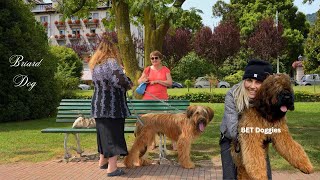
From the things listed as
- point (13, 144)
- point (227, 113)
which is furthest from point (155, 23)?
point (227, 113)

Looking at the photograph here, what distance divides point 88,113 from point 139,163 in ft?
6.07

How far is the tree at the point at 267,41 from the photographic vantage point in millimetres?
51312

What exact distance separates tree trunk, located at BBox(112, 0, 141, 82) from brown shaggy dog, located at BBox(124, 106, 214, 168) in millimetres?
4504

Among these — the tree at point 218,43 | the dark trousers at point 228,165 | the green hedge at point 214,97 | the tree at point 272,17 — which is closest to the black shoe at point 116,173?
the dark trousers at point 228,165

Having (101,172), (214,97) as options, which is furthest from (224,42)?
(101,172)

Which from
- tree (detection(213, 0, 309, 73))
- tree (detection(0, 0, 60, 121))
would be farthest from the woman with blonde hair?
tree (detection(213, 0, 309, 73))

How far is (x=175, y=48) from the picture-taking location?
55.0 meters

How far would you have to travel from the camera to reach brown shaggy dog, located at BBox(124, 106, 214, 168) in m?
6.76

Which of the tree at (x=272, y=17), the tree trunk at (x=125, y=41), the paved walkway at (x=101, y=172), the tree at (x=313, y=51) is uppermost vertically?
the tree at (x=272, y=17)

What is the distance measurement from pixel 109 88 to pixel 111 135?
2.32 feet

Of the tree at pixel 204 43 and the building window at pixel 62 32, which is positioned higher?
the building window at pixel 62 32

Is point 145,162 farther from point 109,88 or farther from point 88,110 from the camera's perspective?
point 88,110

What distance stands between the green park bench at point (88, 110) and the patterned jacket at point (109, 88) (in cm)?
93

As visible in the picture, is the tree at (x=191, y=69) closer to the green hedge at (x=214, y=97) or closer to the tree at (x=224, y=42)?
the tree at (x=224, y=42)
